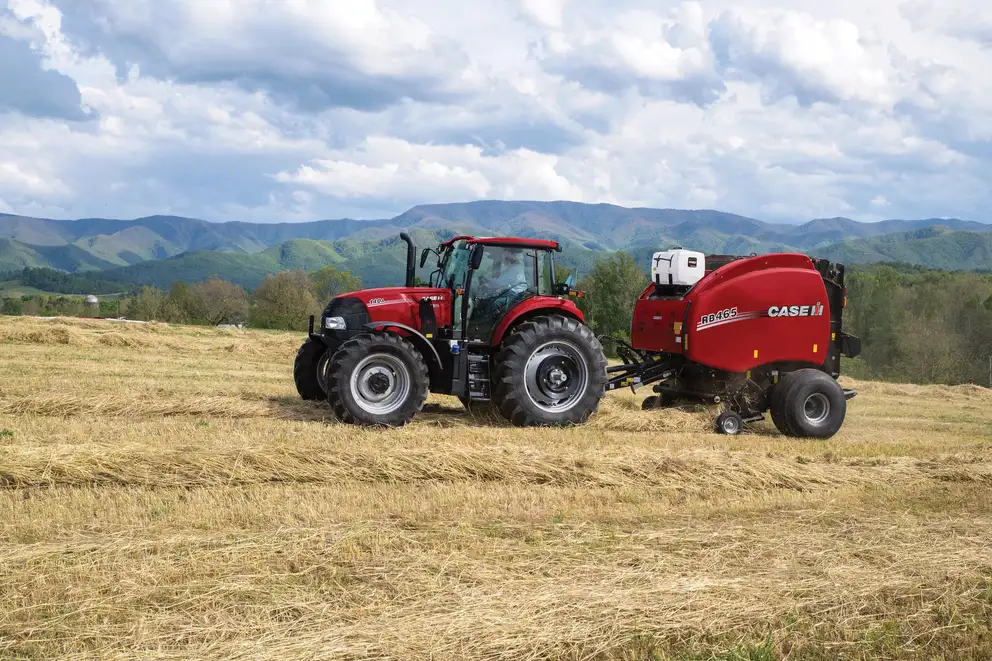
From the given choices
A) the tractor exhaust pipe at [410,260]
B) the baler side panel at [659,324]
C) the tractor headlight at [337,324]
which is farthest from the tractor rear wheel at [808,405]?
the tractor headlight at [337,324]

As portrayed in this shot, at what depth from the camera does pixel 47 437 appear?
8328 mm

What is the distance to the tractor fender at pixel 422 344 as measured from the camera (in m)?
9.93

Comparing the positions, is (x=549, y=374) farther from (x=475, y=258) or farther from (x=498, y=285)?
(x=475, y=258)

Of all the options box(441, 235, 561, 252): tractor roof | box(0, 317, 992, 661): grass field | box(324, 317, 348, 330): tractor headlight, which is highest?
box(441, 235, 561, 252): tractor roof

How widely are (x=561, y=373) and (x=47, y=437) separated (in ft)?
17.9

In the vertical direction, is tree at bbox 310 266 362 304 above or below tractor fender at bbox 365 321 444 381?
above

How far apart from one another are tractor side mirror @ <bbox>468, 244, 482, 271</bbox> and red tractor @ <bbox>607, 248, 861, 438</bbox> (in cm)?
240

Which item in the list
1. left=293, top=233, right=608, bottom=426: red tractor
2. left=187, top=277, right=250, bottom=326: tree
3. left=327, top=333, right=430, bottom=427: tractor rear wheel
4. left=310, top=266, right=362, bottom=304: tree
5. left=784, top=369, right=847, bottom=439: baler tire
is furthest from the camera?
left=310, top=266, right=362, bottom=304: tree

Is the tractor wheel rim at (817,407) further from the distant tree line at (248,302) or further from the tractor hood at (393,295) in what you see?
the distant tree line at (248,302)

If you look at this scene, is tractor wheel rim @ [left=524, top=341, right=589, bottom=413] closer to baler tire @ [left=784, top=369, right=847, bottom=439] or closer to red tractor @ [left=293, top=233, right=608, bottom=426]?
red tractor @ [left=293, top=233, right=608, bottom=426]

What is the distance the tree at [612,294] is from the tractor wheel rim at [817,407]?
44361mm

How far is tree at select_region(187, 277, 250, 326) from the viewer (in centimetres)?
6481

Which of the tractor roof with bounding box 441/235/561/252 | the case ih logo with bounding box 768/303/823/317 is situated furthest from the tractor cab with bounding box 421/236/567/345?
the case ih logo with bounding box 768/303/823/317

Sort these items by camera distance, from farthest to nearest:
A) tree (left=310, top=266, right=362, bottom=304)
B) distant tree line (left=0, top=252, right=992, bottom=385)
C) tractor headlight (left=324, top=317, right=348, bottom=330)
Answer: tree (left=310, top=266, right=362, bottom=304)
distant tree line (left=0, top=252, right=992, bottom=385)
tractor headlight (left=324, top=317, right=348, bottom=330)
